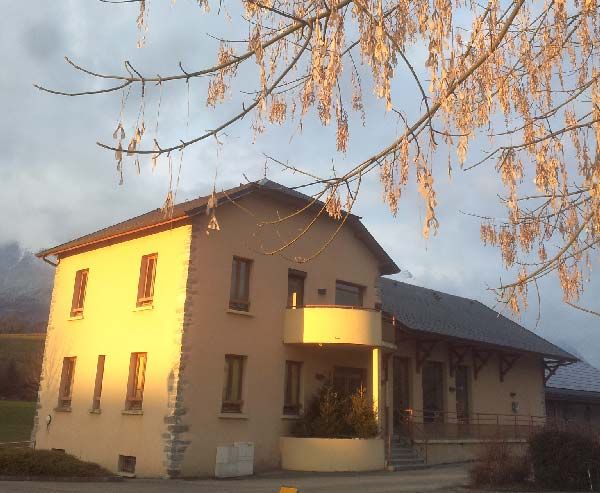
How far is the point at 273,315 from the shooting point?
18.0 meters

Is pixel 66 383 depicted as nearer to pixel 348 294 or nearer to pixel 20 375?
pixel 348 294

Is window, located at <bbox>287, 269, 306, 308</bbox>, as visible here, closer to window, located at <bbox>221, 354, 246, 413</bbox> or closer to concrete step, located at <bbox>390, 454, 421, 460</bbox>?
window, located at <bbox>221, 354, 246, 413</bbox>

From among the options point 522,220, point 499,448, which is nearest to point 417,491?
point 499,448

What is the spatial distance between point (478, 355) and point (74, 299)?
14.8 meters

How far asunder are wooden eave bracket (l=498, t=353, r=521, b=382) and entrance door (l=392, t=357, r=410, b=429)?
557 centimetres

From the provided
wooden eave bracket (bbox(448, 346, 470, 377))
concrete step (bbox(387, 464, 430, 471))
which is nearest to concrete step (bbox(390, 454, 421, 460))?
concrete step (bbox(387, 464, 430, 471))

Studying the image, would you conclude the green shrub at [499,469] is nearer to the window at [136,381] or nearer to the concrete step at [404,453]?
the concrete step at [404,453]

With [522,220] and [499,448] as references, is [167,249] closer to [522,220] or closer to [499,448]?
[499,448]

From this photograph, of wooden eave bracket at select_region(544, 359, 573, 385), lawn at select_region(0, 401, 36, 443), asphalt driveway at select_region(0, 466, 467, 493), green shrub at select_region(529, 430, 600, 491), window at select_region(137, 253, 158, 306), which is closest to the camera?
asphalt driveway at select_region(0, 466, 467, 493)

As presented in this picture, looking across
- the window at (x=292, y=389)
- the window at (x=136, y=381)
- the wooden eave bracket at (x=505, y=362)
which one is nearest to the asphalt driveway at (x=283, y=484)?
the window at (x=292, y=389)

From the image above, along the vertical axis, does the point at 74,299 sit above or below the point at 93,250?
below

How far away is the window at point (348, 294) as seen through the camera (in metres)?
20.2

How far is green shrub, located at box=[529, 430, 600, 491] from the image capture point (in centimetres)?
1279

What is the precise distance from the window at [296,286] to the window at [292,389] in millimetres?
1780
